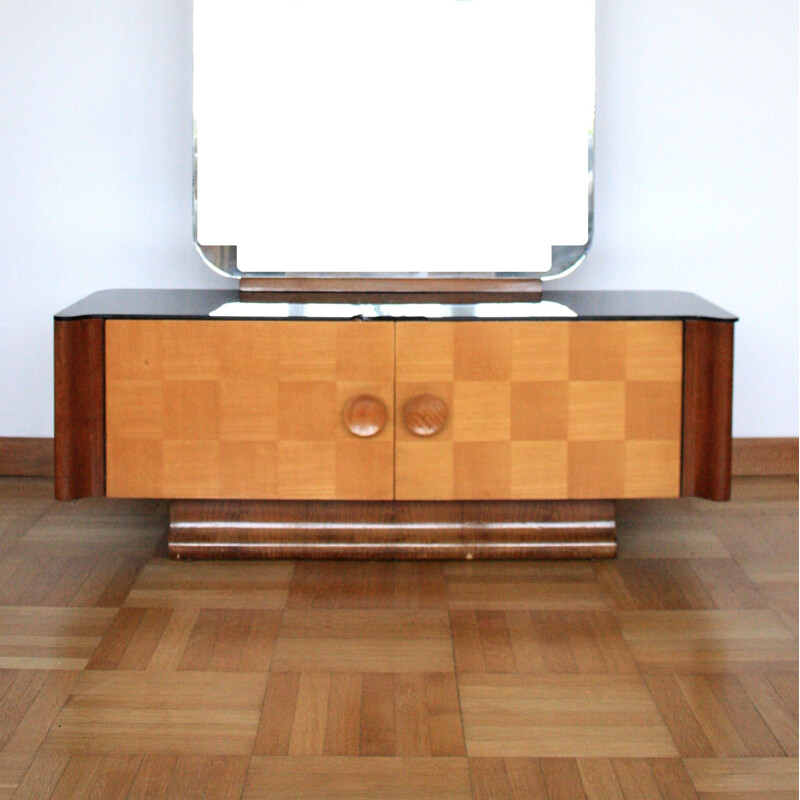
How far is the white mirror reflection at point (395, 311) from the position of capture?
2.15m

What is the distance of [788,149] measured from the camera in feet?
8.80

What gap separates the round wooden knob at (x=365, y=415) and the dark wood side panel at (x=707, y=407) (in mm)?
559

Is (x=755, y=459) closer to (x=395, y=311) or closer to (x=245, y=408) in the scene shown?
(x=395, y=311)

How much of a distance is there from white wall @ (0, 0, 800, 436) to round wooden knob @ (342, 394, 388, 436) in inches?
26.9

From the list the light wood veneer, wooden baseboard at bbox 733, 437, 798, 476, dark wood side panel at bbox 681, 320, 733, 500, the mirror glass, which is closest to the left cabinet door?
the light wood veneer

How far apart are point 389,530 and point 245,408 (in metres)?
0.36

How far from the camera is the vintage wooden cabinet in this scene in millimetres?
2143

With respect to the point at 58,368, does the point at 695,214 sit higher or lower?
higher

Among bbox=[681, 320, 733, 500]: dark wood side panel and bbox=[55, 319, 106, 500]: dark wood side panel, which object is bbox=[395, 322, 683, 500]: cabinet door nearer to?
bbox=[681, 320, 733, 500]: dark wood side panel

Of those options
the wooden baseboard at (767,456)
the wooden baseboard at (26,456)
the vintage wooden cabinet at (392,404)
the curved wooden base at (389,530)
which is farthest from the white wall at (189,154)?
the curved wooden base at (389,530)

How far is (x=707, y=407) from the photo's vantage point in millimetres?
2158

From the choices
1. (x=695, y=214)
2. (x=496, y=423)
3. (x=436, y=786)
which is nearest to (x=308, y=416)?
(x=496, y=423)

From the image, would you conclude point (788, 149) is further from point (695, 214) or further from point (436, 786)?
point (436, 786)

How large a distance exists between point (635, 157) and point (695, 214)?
0.19m
